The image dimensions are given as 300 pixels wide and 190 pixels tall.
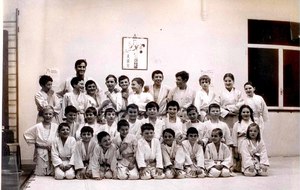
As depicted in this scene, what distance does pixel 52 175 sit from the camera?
2793 mm

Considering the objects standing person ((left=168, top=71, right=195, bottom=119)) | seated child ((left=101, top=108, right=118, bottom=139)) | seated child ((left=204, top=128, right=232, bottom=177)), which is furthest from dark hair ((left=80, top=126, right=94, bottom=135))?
seated child ((left=204, top=128, right=232, bottom=177))

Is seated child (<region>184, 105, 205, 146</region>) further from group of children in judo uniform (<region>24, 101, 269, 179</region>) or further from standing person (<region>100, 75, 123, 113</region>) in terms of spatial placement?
standing person (<region>100, 75, 123, 113</region>)

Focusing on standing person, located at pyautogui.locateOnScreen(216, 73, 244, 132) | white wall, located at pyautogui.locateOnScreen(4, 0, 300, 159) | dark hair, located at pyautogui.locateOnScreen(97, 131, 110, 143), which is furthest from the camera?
standing person, located at pyautogui.locateOnScreen(216, 73, 244, 132)

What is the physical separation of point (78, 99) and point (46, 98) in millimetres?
339

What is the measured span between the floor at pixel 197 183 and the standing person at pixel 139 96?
61cm

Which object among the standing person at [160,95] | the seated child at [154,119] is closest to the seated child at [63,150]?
the seated child at [154,119]

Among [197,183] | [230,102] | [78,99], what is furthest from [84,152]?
[230,102]

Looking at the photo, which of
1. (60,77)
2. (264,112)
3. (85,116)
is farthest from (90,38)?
(264,112)

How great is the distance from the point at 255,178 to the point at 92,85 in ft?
4.54

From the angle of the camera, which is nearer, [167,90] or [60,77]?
[60,77]

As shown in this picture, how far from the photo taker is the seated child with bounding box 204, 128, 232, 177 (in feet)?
9.81

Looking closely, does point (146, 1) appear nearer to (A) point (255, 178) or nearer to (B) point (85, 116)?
(B) point (85, 116)

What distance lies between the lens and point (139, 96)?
307cm

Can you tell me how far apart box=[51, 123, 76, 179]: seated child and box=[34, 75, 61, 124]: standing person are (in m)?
0.08
